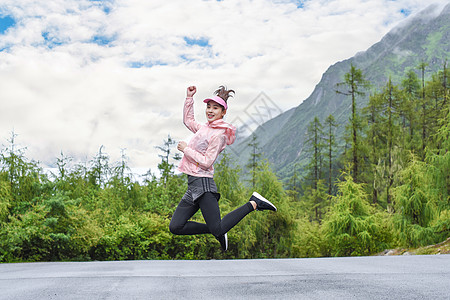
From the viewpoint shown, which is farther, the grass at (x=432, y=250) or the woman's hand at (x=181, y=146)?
the grass at (x=432, y=250)

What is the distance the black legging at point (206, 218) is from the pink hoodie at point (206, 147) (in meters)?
0.21

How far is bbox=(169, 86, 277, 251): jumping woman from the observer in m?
3.27

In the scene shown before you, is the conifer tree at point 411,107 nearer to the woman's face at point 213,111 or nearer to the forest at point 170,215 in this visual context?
the forest at point 170,215

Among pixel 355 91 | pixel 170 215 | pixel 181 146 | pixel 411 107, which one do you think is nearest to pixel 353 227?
pixel 170 215

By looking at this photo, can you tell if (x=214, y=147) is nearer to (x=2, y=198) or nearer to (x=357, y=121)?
(x=2, y=198)

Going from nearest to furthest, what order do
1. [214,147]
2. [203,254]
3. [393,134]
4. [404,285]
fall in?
[214,147] < [404,285] < [203,254] < [393,134]

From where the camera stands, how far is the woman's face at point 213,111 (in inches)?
134

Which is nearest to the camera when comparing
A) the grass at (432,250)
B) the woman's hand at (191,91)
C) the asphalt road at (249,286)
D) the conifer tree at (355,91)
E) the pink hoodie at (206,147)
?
the pink hoodie at (206,147)

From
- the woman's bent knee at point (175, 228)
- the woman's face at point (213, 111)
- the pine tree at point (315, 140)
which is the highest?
the pine tree at point (315, 140)

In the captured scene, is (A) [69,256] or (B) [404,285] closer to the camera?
(B) [404,285]

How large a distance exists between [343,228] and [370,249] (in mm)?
1659

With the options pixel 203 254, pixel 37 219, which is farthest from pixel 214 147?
pixel 203 254

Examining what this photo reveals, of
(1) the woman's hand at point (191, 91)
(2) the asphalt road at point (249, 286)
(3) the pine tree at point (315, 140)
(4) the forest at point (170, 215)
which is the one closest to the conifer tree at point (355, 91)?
(3) the pine tree at point (315, 140)

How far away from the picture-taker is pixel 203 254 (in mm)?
17500
